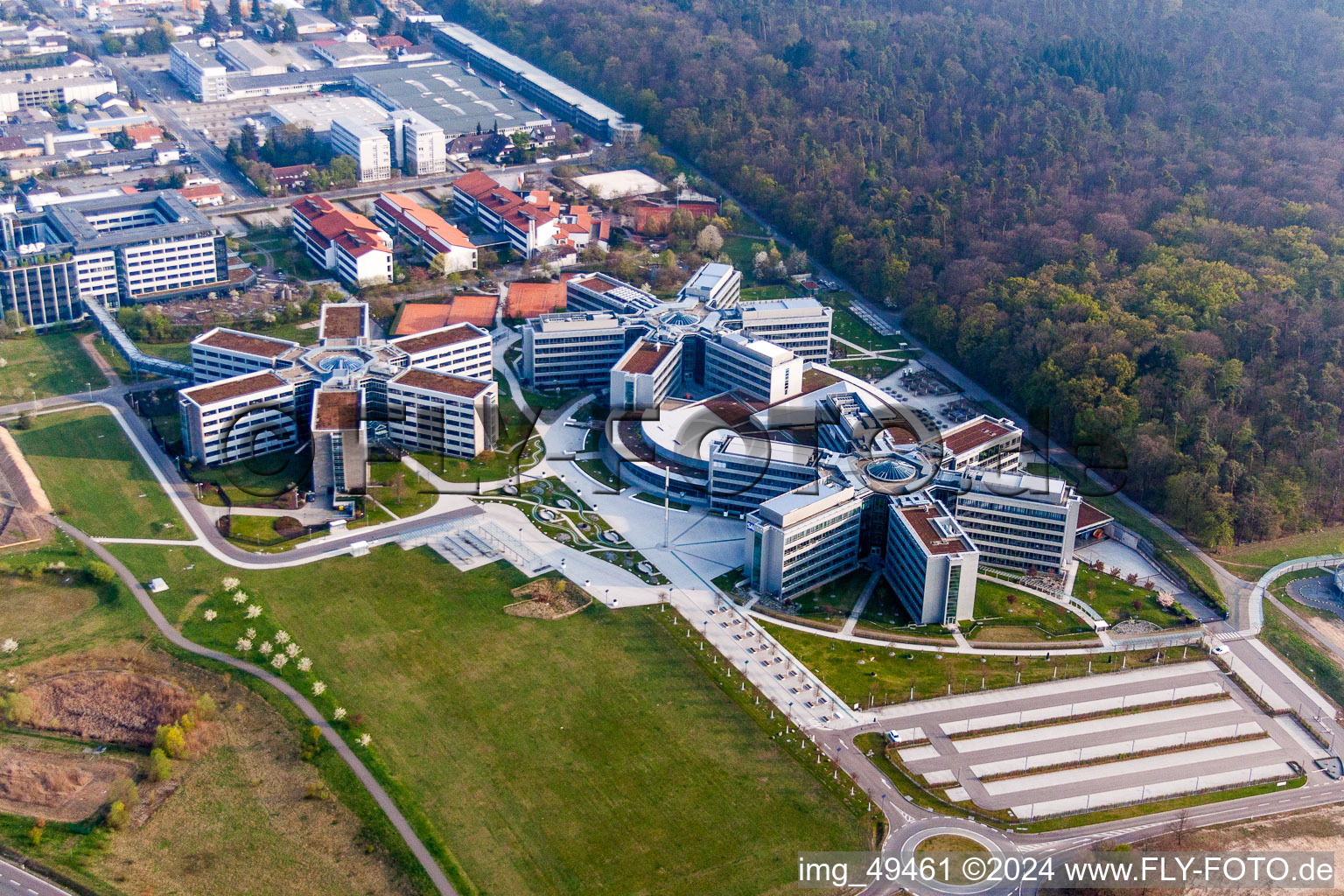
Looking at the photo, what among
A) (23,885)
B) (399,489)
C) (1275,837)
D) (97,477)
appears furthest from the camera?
(97,477)

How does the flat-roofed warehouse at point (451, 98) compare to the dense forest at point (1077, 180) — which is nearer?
the dense forest at point (1077, 180)

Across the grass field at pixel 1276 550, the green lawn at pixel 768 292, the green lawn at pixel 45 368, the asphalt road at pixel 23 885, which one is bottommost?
the green lawn at pixel 45 368

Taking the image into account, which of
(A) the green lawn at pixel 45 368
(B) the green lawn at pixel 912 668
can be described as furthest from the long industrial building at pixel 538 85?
(B) the green lawn at pixel 912 668

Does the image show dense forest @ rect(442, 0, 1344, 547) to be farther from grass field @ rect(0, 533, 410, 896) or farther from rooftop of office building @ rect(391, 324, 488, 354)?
grass field @ rect(0, 533, 410, 896)

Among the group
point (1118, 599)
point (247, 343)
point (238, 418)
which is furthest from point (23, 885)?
point (1118, 599)

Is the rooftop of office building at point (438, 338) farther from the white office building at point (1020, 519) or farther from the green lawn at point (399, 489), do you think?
the white office building at point (1020, 519)

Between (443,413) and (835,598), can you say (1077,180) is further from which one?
(443,413)
